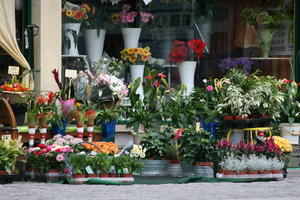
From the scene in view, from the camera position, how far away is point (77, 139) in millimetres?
13703

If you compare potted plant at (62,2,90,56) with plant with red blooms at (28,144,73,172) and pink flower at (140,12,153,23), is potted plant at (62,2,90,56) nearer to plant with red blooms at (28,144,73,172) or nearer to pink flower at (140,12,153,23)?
pink flower at (140,12,153,23)

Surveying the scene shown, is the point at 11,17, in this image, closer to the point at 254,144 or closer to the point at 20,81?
the point at 20,81

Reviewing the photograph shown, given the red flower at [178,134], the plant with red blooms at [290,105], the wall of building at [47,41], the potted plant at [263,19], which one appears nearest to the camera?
the red flower at [178,134]

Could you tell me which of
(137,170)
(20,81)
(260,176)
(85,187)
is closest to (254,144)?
(260,176)

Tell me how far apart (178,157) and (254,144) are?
1145 millimetres

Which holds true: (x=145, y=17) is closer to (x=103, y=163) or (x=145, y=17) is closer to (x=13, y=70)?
(x=13, y=70)

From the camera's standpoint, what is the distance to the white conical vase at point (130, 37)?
53.2ft

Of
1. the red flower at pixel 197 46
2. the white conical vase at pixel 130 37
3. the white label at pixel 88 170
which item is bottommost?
the white label at pixel 88 170

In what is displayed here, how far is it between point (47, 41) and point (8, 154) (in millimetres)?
3047

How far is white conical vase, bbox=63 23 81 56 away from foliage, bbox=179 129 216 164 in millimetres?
3152

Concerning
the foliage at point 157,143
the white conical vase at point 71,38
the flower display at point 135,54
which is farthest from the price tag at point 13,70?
the foliage at point 157,143

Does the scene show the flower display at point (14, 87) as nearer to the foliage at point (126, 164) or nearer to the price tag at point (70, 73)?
the price tag at point (70, 73)

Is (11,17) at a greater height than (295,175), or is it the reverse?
(11,17)

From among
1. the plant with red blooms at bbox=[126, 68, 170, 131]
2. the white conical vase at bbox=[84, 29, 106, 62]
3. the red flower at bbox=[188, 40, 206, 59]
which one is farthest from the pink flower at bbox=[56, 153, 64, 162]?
the red flower at bbox=[188, 40, 206, 59]
